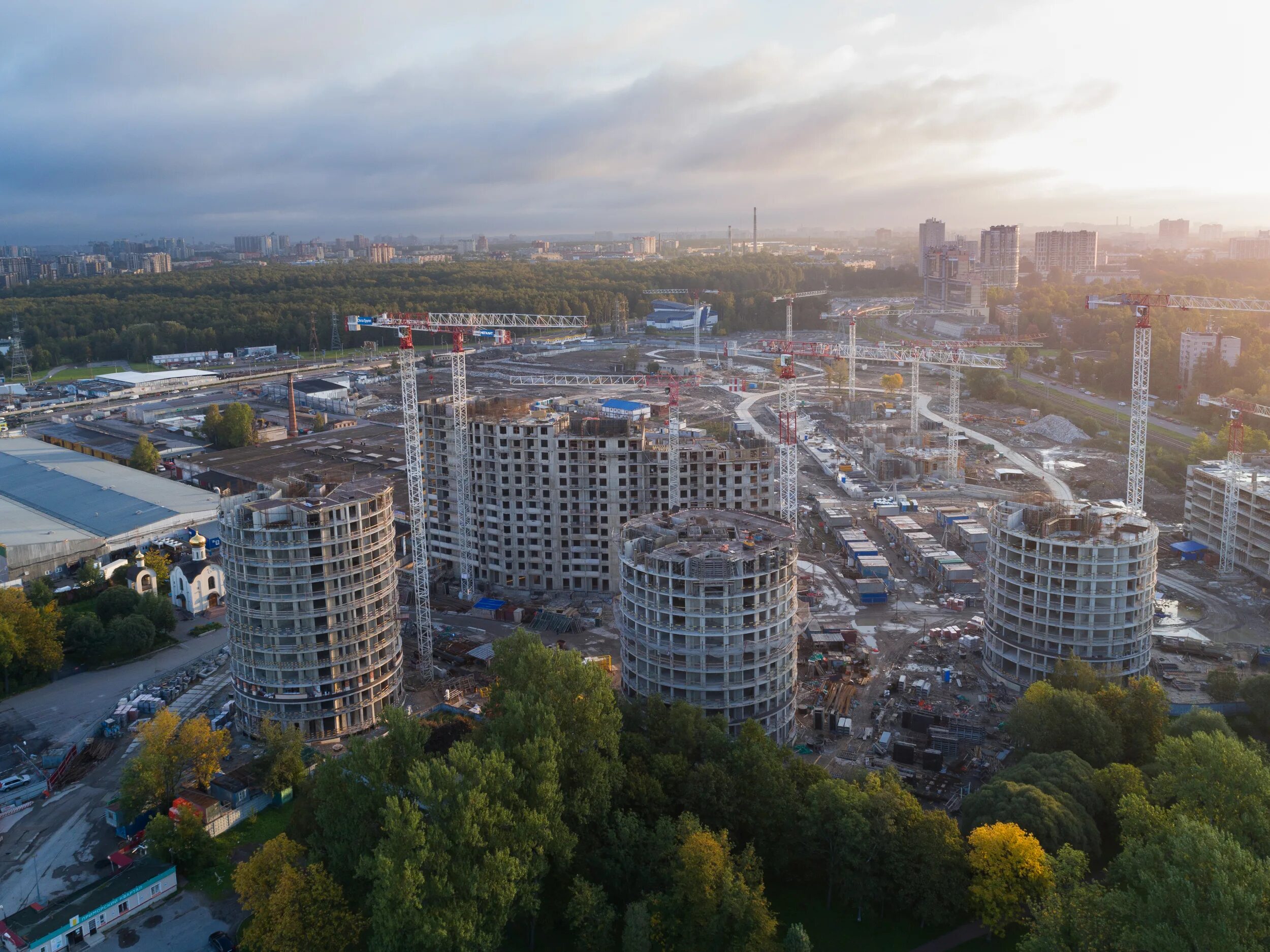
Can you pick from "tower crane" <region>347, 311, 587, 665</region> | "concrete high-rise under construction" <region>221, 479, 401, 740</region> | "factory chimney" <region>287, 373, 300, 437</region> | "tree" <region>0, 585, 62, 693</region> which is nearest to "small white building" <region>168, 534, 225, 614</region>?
"tree" <region>0, 585, 62, 693</region>

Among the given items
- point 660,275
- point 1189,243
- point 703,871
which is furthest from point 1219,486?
point 1189,243

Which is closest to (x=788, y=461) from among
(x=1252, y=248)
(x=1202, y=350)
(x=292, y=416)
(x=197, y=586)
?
(x=197, y=586)

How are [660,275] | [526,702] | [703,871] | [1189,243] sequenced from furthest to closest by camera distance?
[1189,243] → [660,275] → [526,702] → [703,871]

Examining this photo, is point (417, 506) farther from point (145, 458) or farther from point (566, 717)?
point (145, 458)

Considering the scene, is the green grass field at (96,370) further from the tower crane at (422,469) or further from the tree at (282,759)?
the tree at (282,759)

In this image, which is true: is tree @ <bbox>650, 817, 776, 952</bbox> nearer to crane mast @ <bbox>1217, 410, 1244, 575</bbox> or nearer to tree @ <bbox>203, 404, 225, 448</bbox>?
crane mast @ <bbox>1217, 410, 1244, 575</bbox>

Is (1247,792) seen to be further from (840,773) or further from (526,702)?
(526,702)
